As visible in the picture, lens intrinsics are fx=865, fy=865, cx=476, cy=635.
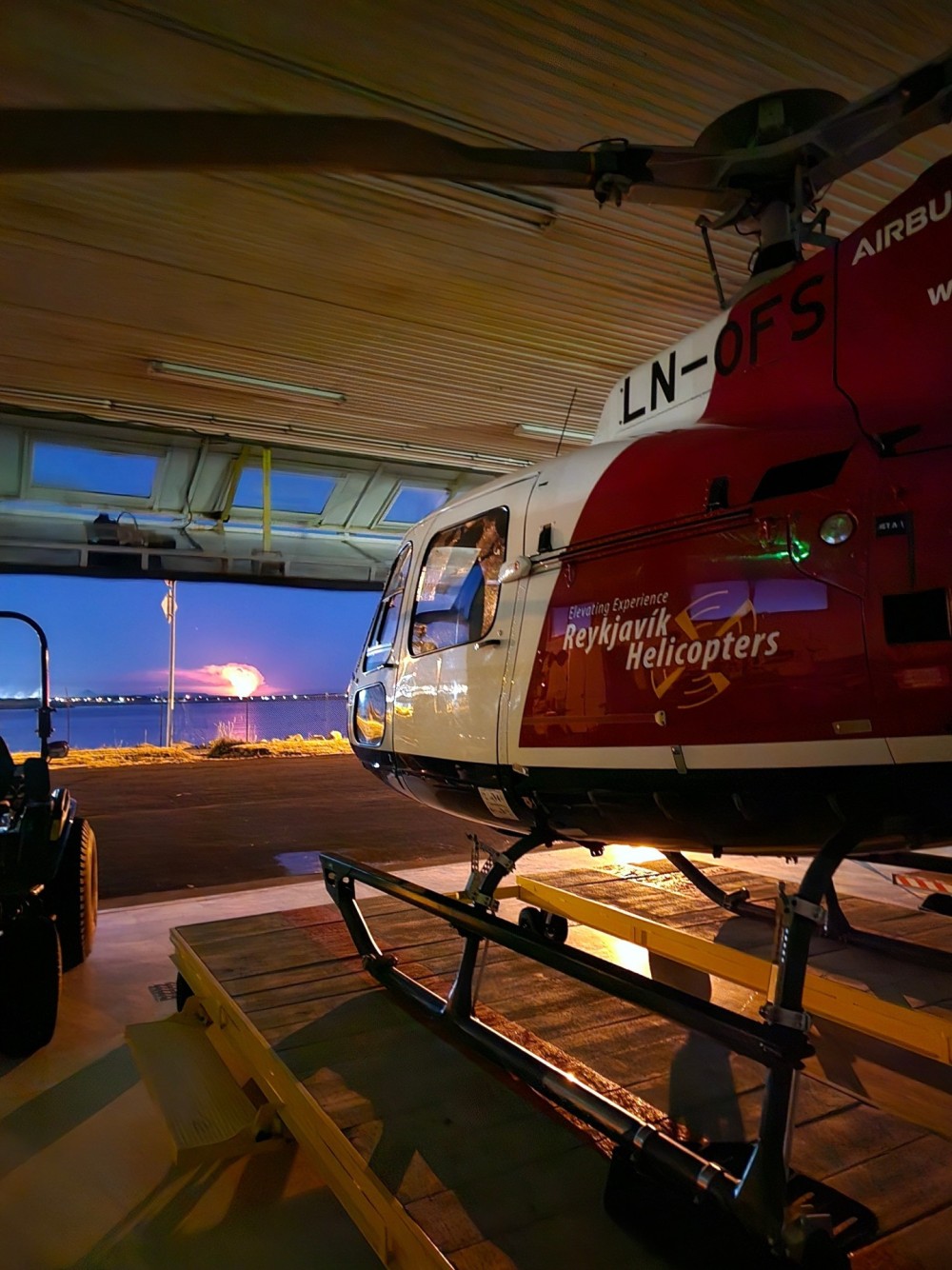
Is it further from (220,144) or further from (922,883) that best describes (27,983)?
(922,883)

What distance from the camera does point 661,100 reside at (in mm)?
4555

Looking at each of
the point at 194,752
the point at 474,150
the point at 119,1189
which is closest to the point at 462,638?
the point at 474,150

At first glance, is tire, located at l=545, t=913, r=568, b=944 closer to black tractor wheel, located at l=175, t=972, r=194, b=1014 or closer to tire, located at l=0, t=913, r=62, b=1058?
black tractor wheel, located at l=175, t=972, r=194, b=1014

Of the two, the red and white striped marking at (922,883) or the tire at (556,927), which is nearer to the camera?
the tire at (556,927)

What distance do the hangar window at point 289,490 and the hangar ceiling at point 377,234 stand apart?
1173mm

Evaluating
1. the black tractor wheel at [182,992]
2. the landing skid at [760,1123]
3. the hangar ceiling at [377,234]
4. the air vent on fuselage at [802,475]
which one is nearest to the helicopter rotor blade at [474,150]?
the hangar ceiling at [377,234]

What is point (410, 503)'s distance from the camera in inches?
562

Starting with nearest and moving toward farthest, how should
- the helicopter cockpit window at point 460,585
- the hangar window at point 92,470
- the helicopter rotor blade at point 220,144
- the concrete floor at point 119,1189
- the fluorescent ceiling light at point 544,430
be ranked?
the helicopter rotor blade at point 220,144 → the concrete floor at point 119,1189 → the helicopter cockpit window at point 460,585 → the fluorescent ceiling light at point 544,430 → the hangar window at point 92,470

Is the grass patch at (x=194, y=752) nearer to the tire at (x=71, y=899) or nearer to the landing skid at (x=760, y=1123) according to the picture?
the tire at (x=71, y=899)

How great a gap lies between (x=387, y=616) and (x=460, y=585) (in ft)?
2.63

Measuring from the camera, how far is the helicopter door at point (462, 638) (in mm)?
3277

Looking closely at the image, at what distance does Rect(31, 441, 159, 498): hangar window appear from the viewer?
11156 millimetres

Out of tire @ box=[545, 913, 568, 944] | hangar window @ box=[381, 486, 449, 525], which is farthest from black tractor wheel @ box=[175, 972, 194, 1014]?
hangar window @ box=[381, 486, 449, 525]

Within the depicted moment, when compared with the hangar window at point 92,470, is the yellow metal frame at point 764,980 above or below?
below
